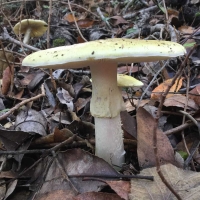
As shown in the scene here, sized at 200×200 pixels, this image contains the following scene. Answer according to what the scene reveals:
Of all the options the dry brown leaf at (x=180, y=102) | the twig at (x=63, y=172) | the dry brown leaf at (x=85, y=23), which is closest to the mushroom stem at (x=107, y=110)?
the twig at (x=63, y=172)

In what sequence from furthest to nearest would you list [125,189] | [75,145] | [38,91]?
[38,91]
[75,145]
[125,189]

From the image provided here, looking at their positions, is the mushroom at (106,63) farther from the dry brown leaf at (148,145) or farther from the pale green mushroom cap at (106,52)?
the dry brown leaf at (148,145)

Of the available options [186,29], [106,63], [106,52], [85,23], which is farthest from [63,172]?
[85,23]

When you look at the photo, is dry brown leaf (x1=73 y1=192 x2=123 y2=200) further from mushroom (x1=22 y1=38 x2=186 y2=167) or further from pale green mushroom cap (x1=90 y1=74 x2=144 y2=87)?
pale green mushroom cap (x1=90 y1=74 x2=144 y2=87)

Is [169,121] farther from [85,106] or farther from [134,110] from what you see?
[85,106]

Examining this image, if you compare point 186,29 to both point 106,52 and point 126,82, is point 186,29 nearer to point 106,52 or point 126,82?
point 126,82

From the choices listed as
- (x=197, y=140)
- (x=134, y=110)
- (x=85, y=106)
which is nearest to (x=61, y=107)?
(x=85, y=106)
